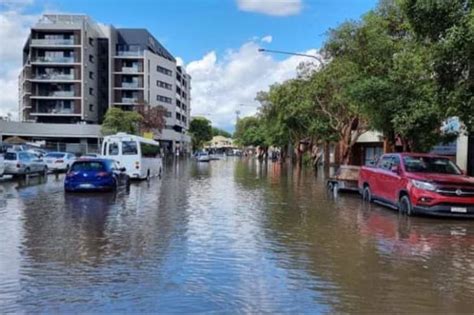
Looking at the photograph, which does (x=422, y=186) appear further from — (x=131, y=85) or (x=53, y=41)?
(x=131, y=85)

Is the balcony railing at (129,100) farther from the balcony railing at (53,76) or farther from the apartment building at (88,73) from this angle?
the balcony railing at (53,76)

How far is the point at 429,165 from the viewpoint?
17047mm

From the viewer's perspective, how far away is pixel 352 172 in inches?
931

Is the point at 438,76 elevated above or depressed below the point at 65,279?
above

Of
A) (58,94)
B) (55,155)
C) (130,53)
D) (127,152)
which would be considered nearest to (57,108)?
(58,94)

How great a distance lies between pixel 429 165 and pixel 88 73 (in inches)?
3167

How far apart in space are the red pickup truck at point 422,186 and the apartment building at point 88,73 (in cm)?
7497

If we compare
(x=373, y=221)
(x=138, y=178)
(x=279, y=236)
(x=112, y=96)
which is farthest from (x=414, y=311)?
(x=112, y=96)

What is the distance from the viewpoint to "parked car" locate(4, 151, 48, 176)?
30.6 meters

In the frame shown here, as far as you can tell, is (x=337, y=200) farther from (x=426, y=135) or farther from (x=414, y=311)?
(x=414, y=311)

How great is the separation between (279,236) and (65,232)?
14.6 ft

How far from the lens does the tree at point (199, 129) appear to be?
14611 centimetres

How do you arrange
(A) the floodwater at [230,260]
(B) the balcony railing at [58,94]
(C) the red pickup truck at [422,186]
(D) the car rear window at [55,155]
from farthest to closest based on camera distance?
(B) the balcony railing at [58,94], (D) the car rear window at [55,155], (C) the red pickup truck at [422,186], (A) the floodwater at [230,260]

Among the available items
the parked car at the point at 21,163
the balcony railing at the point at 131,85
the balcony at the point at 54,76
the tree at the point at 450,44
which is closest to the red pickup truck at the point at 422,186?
the tree at the point at 450,44
